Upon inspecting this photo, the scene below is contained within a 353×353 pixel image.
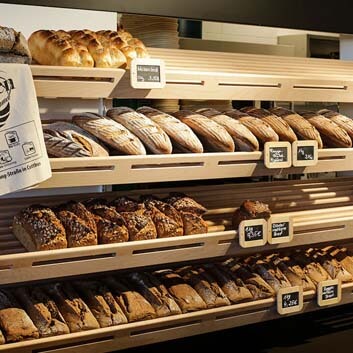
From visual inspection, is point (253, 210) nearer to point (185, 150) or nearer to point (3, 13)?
point (185, 150)

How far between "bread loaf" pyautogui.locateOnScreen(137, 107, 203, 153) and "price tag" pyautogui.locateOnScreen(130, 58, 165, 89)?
0.22 metres

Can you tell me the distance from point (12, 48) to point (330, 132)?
1.34m

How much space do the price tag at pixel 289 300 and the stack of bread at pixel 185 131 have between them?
1.82 ft

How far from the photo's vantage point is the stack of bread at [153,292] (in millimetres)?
2078

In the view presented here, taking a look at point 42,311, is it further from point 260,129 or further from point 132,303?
point 260,129

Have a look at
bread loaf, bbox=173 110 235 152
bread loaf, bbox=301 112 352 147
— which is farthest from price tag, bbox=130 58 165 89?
bread loaf, bbox=301 112 352 147

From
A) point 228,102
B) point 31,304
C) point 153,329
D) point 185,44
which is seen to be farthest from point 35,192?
point 185,44

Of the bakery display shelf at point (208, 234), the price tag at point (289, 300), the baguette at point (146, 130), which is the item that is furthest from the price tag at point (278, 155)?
the price tag at point (289, 300)

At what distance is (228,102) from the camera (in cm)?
334

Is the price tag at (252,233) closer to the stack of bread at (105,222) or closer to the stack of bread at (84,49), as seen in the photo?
the stack of bread at (105,222)

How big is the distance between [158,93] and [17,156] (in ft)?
1.88

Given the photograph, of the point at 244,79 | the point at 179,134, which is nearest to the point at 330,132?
the point at 244,79

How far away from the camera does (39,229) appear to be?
206 centimetres

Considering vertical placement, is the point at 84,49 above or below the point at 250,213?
above
